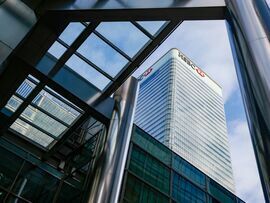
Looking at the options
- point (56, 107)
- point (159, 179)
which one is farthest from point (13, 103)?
point (159, 179)

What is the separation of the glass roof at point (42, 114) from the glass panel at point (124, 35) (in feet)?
11.7

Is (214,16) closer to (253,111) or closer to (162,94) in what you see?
(253,111)

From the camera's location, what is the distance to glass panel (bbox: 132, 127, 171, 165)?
46.0ft

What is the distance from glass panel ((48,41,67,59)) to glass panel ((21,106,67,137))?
3.09 metres

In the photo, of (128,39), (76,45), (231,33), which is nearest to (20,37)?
(76,45)

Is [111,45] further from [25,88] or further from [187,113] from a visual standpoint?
[187,113]

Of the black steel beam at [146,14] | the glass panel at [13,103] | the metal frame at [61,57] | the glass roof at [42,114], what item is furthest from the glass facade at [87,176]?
the black steel beam at [146,14]

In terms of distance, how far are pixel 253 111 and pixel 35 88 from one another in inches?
371

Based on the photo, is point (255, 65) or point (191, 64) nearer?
point (255, 65)

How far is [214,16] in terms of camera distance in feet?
23.7

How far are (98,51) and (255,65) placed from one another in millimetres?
7646

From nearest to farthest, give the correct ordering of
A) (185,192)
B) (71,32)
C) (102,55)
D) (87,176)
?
1. (71,32)
2. (102,55)
3. (87,176)
4. (185,192)

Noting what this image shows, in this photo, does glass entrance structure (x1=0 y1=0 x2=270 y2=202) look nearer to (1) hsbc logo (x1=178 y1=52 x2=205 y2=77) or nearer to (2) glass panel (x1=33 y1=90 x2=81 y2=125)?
(2) glass panel (x1=33 y1=90 x2=81 y2=125)

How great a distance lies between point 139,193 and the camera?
12.7 metres
